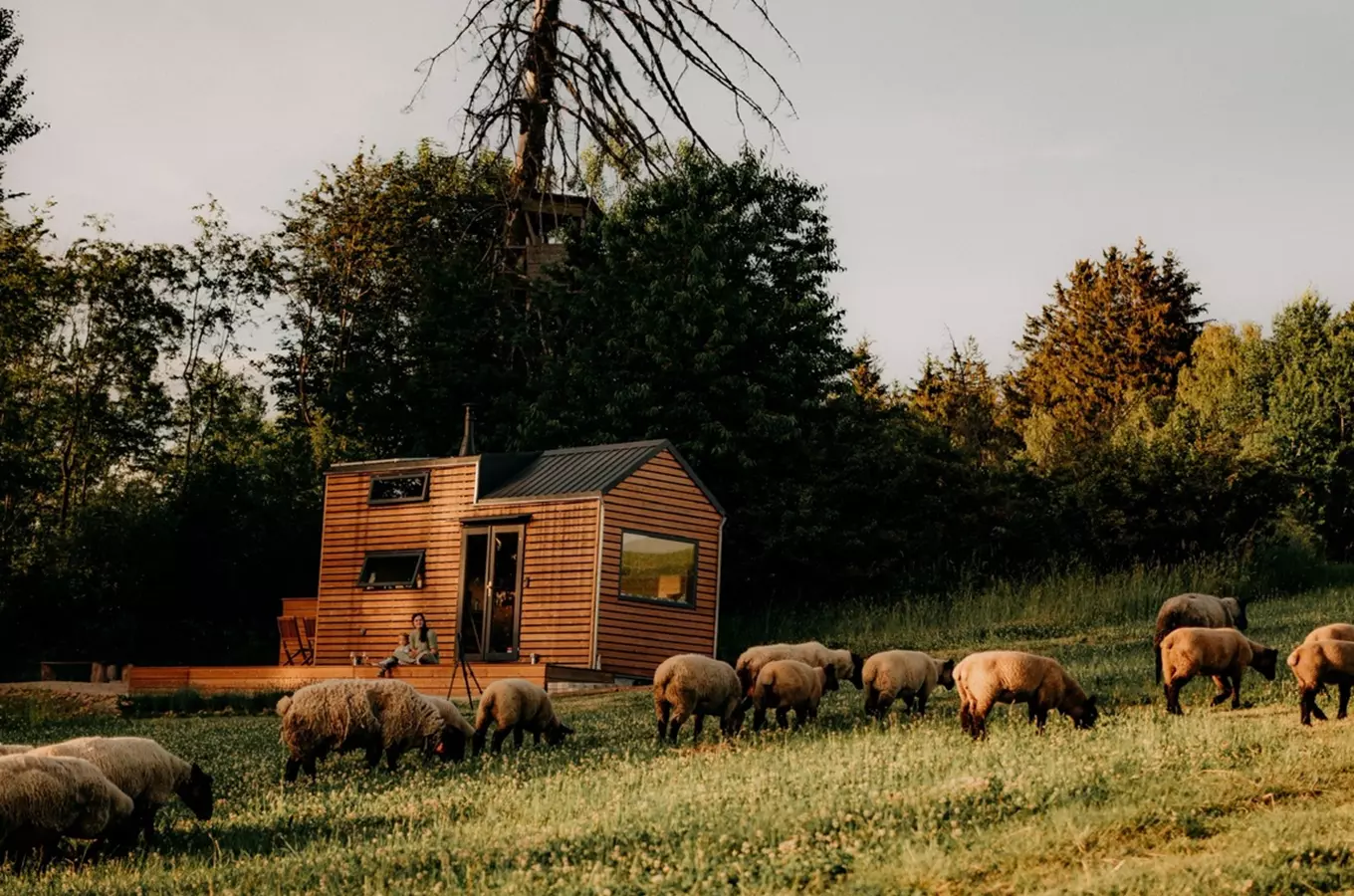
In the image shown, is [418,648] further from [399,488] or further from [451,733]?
[451,733]

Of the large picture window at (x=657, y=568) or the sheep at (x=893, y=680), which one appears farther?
the large picture window at (x=657, y=568)

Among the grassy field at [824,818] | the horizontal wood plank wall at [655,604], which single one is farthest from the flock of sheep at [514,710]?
the horizontal wood plank wall at [655,604]

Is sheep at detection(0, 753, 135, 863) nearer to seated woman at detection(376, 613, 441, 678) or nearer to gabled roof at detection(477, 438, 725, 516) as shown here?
seated woman at detection(376, 613, 441, 678)

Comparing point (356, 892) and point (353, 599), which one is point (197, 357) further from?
point (356, 892)

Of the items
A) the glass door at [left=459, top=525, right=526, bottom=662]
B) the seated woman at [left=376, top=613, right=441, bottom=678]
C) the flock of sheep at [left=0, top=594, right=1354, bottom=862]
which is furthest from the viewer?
the glass door at [left=459, top=525, right=526, bottom=662]

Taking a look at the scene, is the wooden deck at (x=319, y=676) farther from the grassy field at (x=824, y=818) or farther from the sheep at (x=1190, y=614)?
the grassy field at (x=824, y=818)

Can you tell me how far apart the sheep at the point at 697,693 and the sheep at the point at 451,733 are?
2.07 m

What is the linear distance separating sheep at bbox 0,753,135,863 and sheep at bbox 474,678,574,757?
21.3 feet

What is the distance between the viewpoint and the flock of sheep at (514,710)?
12.5 m


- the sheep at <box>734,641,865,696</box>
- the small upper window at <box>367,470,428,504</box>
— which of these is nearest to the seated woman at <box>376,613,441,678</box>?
the small upper window at <box>367,470,428,504</box>

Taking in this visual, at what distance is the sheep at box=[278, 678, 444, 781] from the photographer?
17.0 meters

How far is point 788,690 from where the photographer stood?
18.8 metres

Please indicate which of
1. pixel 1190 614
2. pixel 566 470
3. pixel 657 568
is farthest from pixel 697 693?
pixel 566 470

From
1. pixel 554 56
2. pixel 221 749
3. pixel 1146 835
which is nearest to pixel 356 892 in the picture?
pixel 1146 835
